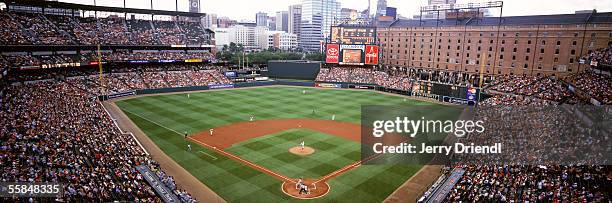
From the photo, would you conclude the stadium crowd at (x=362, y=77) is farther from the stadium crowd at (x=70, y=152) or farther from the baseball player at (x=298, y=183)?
the stadium crowd at (x=70, y=152)

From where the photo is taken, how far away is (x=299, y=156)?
31.1m

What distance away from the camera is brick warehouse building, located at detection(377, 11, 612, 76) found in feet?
193

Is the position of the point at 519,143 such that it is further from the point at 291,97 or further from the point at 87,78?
the point at 87,78

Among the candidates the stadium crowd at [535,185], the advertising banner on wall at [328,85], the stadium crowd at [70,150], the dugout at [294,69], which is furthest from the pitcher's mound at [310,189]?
the dugout at [294,69]

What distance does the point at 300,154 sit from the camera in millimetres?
31562

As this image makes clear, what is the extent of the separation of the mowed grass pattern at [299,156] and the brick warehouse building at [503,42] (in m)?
47.2

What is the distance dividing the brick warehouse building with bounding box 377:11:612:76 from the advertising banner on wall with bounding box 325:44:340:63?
68.1 feet

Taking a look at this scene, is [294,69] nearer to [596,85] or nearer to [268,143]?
[268,143]

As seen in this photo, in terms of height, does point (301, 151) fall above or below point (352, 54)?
below

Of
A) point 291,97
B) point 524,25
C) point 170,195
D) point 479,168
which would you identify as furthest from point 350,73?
point 170,195

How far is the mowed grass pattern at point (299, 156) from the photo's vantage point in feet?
92.9

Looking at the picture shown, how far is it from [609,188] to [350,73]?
62.6 meters

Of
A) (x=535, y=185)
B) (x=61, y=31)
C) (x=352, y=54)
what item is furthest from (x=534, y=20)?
(x=61, y=31)

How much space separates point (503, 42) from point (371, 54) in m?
25.3
